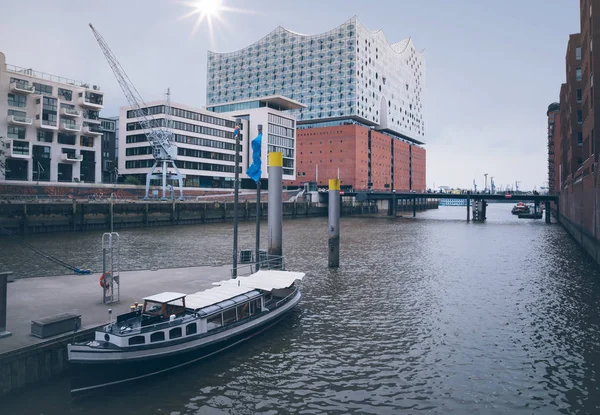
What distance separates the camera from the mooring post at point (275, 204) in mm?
29266

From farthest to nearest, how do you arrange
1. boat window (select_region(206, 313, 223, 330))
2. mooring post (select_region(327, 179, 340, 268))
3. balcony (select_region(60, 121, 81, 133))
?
balcony (select_region(60, 121, 81, 133))
mooring post (select_region(327, 179, 340, 268))
boat window (select_region(206, 313, 223, 330))

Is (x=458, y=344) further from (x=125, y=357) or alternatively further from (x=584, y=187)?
(x=584, y=187)

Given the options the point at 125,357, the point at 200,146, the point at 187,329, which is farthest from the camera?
the point at 200,146

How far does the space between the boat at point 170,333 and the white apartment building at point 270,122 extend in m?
120

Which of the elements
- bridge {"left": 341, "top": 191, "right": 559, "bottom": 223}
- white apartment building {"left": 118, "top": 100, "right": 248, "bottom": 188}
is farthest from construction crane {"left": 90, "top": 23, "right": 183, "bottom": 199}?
bridge {"left": 341, "top": 191, "right": 559, "bottom": 223}

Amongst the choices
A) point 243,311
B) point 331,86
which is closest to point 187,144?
point 331,86

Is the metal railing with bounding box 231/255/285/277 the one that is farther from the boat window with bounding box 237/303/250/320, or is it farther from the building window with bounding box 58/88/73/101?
the building window with bounding box 58/88/73/101

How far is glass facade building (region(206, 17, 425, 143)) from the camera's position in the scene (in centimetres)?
16712

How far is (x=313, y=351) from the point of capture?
18531 mm

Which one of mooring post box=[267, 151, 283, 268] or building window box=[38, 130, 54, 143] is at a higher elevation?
building window box=[38, 130, 54, 143]

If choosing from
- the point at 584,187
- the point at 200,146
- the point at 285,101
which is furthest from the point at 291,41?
the point at 584,187

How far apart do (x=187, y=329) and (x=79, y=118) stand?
97.9 meters

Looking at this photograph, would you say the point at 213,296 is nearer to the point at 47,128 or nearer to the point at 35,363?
the point at 35,363

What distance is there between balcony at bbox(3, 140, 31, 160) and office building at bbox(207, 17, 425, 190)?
3155 inches
